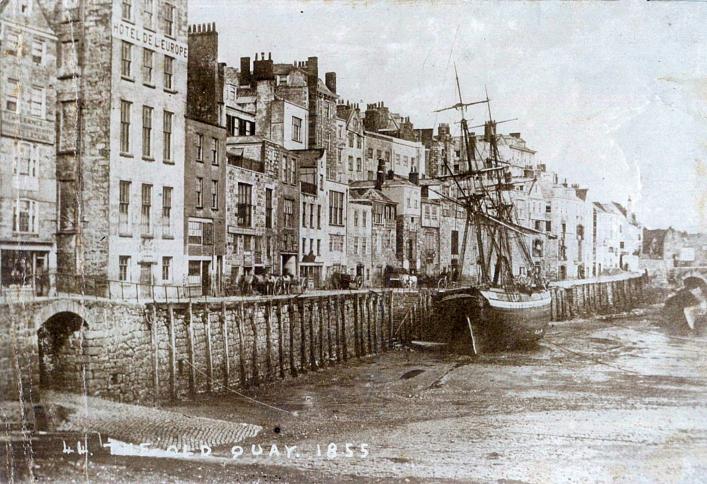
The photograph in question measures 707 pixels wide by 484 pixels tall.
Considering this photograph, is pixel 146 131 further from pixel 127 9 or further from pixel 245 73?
pixel 245 73

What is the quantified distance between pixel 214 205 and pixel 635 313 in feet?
25.9

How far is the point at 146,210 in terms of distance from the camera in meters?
6.57

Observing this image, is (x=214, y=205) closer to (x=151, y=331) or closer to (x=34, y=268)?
Result: (x=151, y=331)

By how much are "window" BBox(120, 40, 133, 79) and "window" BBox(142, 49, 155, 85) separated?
143 mm

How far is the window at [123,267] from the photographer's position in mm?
6414

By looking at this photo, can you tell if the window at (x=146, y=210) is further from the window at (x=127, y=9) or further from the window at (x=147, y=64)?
the window at (x=127, y=9)

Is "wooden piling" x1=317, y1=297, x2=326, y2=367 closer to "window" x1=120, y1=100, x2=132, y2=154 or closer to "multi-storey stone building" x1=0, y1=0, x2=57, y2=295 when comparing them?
"window" x1=120, y1=100, x2=132, y2=154

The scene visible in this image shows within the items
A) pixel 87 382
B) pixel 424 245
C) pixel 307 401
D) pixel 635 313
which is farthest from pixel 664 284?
pixel 87 382

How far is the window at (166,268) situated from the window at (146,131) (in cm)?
108

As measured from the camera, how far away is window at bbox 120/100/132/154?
20.9 ft

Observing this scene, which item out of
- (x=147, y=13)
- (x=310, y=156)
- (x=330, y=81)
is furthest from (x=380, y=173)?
(x=147, y=13)

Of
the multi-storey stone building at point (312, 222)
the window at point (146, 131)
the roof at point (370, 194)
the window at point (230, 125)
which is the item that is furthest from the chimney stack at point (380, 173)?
the window at point (146, 131)

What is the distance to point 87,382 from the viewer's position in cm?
628

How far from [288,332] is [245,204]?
103 inches
